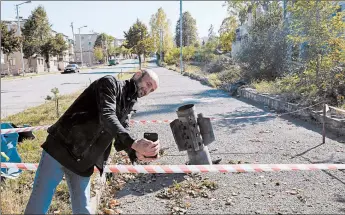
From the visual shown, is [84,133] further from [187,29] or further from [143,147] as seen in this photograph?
[187,29]

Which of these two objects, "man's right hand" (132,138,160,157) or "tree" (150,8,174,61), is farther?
"tree" (150,8,174,61)

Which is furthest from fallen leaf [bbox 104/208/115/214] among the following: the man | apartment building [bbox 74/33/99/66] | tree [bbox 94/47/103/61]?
Answer: apartment building [bbox 74/33/99/66]

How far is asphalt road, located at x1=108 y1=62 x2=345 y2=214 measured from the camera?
13.3 ft

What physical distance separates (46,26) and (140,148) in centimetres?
5747

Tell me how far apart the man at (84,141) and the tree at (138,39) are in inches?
1475

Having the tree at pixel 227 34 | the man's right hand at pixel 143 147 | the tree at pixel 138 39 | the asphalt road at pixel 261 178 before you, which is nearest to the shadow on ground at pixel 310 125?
the asphalt road at pixel 261 178

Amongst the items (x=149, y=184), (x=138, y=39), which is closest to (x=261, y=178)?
(x=149, y=184)

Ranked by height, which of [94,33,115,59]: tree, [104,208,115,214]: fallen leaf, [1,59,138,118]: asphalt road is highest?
[94,33,115,59]: tree

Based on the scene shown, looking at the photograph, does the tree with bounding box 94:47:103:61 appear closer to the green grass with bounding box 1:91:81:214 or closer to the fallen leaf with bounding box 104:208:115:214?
the green grass with bounding box 1:91:81:214

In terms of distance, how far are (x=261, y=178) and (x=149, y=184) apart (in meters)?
1.65

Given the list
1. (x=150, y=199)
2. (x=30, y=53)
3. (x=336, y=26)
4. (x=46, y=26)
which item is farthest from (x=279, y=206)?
(x=46, y=26)

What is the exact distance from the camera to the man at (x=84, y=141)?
2.42 meters

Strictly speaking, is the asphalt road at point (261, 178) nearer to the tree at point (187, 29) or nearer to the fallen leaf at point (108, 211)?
the fallen leaf at point (108, 211)

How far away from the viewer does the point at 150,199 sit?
4305 millimetres
